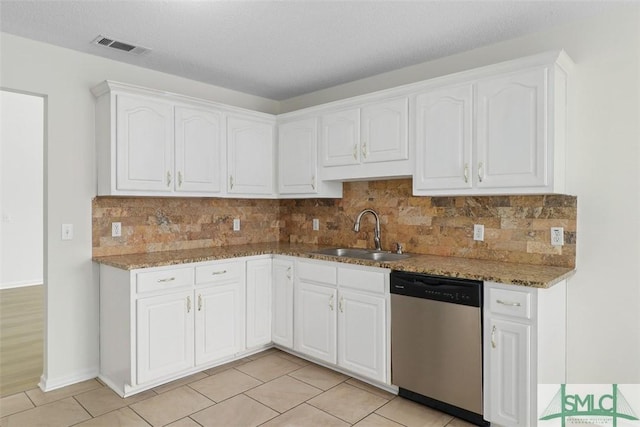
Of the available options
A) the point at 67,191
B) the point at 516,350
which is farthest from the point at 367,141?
the point at 67,191

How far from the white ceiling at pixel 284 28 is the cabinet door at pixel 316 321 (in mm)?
1821

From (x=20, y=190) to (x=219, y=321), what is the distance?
16.0 feet

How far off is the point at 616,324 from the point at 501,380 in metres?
0.84

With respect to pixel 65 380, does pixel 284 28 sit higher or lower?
higher

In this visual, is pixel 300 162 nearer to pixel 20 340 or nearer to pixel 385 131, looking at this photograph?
pixel 385 131

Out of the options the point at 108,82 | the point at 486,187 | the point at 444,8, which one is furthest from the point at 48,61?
the point at 486,187

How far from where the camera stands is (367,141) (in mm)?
3246

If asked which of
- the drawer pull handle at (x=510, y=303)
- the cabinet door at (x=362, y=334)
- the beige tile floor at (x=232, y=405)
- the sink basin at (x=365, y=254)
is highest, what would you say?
the sink basin at (x=365, y=254)

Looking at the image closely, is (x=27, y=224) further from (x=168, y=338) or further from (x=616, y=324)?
(x=616, y=324)

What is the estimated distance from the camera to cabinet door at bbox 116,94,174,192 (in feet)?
9.81

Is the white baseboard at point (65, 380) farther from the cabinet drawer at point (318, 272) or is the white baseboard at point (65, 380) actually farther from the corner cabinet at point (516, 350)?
the corner cabinet at point (516, 350)

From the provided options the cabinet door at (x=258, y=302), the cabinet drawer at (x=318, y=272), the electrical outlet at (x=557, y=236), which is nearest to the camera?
the electrical outlet at (x=557, y=236)

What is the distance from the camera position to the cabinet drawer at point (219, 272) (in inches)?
124

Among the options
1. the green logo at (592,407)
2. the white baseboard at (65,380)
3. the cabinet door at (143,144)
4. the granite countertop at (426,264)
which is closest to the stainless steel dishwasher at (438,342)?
the granite countertop at (426,264)
